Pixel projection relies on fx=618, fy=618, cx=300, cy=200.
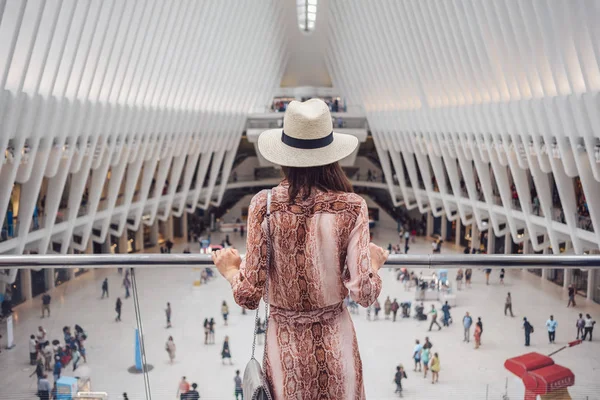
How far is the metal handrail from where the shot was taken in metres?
3.33

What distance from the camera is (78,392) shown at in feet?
11.2

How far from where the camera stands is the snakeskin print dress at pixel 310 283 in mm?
2453

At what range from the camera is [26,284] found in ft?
11.3

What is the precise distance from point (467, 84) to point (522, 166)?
13.8 ft

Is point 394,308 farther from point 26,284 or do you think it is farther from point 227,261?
point 26,284

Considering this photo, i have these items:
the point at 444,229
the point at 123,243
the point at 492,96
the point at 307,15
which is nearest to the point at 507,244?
the point at 444,229

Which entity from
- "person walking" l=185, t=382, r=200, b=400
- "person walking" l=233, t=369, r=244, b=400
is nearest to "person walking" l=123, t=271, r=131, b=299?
"person walking" l=185, t=382, r=200, b=400

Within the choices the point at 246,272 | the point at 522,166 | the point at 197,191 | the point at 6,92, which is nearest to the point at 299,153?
the point at 246,272

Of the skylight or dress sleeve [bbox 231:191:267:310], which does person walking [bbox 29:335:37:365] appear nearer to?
dress sleeve [bbox 231:191:267:310]

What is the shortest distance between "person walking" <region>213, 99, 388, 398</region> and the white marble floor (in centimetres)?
73

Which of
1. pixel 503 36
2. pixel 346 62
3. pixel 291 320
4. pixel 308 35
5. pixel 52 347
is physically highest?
pixel 308 35

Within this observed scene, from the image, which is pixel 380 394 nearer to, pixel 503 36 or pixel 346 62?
pixel 503 36

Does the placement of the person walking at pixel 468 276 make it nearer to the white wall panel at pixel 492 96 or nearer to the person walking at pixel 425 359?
the person walking at pixel 425 359

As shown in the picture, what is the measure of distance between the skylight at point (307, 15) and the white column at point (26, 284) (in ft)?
127
